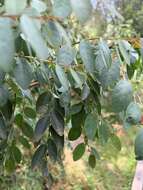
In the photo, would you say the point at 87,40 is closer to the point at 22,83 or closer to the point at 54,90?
the point at 22,83

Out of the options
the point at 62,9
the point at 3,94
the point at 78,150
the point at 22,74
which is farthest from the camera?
the point at 78,150

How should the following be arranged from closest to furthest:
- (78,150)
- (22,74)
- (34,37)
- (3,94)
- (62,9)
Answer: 1. (34,37)
2. (62,9)
3. (22,74)
4. (3,94)
5. (78,150)

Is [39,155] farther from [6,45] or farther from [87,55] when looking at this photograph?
[6,45]

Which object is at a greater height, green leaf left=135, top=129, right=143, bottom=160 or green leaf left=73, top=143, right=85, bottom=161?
green leaf left=135, top=129, right=143, bottom=160

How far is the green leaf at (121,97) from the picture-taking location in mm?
849

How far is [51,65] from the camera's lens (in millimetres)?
980

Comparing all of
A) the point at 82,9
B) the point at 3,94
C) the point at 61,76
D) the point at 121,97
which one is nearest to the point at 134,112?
the point at 121,97

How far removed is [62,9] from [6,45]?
0.13 meters

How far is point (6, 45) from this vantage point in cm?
55

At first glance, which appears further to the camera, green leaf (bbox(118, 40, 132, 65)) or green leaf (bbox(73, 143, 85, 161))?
green leaf (bbox(73, 143, 85, 161))

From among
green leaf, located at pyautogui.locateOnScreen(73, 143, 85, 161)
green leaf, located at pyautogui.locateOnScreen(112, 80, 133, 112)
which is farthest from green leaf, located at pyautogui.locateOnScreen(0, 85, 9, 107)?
green leaf, located at pyautogui.locateOnScreen(73, 143, 85, 161)

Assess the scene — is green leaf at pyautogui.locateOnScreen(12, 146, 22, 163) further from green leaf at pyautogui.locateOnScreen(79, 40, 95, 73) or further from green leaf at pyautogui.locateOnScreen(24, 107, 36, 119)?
green leaf at pyautogui.locateOnScreen(79, 40, 95, 73)

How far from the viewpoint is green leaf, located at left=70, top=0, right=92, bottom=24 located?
1.83 ft

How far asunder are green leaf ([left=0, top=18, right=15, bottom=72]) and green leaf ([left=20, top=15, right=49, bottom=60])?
4 cm
